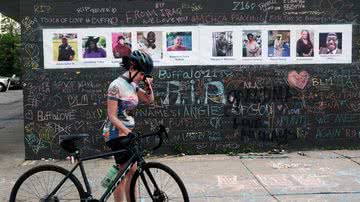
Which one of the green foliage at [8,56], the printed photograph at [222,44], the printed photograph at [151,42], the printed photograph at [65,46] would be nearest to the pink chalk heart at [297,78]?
the printed photograph at [222,44]

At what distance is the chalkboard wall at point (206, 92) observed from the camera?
8.56 meters

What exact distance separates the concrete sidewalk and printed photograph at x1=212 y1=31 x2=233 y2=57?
1.72 m

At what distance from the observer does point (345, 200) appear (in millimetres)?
6008

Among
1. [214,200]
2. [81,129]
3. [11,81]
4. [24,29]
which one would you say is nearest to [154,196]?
[214,200]

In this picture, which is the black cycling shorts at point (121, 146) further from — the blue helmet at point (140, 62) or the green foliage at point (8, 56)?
the green foliage at point (8, 56)

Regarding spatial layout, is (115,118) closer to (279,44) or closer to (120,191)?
(120,191)

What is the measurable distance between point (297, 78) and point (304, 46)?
1.82 ft

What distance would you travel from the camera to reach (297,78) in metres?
8.86

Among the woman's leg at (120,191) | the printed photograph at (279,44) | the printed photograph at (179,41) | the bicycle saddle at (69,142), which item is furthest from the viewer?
the printed photograph at (279,44)

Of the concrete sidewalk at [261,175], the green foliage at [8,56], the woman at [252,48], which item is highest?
the green foliage at [8,56]

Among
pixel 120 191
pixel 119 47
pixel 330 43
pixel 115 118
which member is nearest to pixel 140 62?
pixel 115 118

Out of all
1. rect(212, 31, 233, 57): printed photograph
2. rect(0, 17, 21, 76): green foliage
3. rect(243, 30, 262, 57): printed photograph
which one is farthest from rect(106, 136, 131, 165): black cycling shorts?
rect(0, 17, 21, 76): green foliage

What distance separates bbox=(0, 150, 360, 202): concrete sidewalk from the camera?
20.7 ft

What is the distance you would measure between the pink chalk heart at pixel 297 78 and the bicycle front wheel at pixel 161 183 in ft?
14.9
